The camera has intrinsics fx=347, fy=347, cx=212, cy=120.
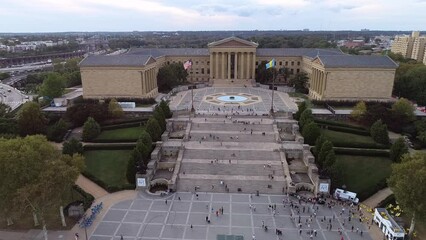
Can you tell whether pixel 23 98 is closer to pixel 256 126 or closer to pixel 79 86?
pixel 79 86

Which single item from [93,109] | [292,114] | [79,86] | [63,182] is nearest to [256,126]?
[292,114]

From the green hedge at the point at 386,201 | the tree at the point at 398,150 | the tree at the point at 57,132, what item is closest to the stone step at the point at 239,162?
the green hedge at the point at 386,201

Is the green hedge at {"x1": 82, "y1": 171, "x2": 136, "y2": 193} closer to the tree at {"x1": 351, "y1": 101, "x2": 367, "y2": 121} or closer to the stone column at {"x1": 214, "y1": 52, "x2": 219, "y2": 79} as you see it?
the tree at {"x1": 351, "y1": 101, "x2": 367, "y2": 121}

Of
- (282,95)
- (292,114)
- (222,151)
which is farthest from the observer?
(282,95)

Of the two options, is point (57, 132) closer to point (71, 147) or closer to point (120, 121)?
point (71, 147)

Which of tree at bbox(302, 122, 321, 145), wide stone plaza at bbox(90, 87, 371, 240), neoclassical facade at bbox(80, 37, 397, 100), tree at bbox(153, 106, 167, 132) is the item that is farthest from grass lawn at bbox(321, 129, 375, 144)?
tree at bbox(153, 106, 167, 132)

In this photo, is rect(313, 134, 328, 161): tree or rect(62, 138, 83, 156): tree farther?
rect(62, 138, 83, 156): tree
